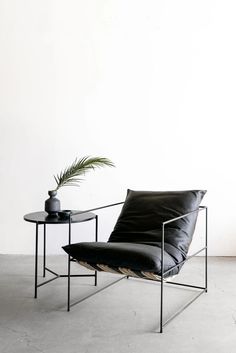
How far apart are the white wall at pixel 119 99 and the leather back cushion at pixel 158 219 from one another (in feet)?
3.54

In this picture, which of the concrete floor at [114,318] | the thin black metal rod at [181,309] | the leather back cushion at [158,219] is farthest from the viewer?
the leather back cushion at [158,219]

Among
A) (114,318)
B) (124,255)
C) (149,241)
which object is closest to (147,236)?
(149,241)

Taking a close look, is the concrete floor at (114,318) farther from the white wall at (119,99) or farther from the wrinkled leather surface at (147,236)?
Answer: the white wall at (119,99)

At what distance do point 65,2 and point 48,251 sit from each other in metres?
2.41

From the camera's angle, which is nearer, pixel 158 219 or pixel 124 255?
pixel 124 255

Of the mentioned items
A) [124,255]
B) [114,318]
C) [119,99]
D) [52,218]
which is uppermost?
[119,99]

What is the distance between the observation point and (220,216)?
4.46m

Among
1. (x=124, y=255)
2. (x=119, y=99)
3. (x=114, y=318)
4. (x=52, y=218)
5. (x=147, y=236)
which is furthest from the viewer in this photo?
(x=119, y=99)

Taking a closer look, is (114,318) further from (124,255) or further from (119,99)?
(119,99)

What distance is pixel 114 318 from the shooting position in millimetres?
2863

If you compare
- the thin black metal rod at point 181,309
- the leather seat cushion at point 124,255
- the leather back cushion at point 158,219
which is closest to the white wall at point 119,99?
the leather back cushion at point 158,219

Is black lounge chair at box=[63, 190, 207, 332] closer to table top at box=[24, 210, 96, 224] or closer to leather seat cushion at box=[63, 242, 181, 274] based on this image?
leather seat cushion at box=[63, 242, 181, 274]

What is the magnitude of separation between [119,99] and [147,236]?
172 centimetres

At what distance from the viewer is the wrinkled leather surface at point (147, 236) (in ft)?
8.97
